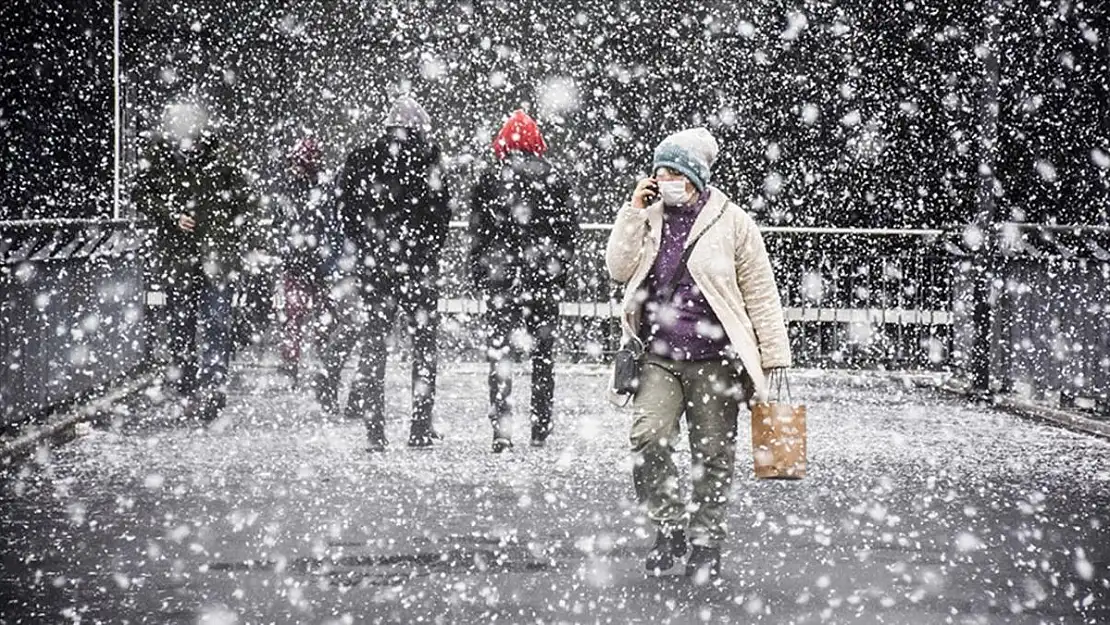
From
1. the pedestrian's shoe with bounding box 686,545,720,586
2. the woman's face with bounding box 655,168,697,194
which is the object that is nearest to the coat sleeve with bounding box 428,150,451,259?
the woman's face with bounding box 655,168,697,194

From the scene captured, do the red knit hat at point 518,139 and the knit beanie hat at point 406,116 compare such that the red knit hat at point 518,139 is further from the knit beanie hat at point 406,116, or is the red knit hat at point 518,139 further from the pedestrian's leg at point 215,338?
the pedestrian's leg at point 215,338

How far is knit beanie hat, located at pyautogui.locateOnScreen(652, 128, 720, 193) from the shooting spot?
20.7 feet

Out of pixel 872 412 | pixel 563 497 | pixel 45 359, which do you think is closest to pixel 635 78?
pixel 872 412

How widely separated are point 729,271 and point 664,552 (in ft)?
3.77

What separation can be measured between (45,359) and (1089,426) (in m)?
7.01

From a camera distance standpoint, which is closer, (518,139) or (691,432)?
(691,432)

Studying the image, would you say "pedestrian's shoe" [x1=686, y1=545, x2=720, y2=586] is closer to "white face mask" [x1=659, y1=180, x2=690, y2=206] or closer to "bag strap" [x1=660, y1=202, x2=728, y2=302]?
"bag strap" [x1=660, y1=202, x2=728, y2=302]

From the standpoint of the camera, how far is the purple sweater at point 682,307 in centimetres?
645

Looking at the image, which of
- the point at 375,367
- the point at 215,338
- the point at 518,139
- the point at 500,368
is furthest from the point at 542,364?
the point at 215,338

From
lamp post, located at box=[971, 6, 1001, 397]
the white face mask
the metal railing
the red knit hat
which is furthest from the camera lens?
the metal railing

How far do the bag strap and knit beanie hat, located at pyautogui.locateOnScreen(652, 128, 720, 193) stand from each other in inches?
6.3

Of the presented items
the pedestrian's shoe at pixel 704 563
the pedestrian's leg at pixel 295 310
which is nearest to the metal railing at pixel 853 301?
the pedestrian's leg at pixel 295 310

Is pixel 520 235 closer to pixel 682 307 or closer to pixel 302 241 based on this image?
pixel 682 307

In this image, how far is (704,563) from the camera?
632 centimetres
